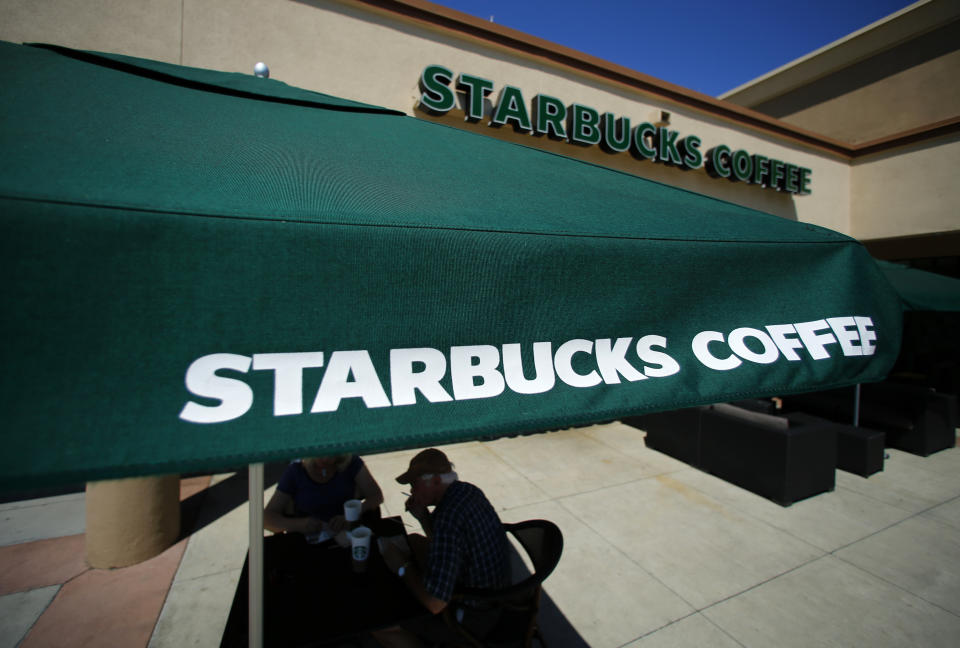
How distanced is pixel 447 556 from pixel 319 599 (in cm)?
71

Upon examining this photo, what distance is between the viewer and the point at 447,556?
2.34 meters

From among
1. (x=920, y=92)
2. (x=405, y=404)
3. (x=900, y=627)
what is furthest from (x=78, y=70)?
(x=920, y=92)

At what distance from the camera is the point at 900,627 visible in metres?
3.33

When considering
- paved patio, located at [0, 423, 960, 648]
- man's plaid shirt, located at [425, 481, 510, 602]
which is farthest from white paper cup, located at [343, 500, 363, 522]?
paved patio, located at [0, 423, 960, 648]

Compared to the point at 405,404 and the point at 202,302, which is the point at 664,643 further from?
the point at 202,302

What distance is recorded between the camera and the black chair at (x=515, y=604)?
2.36 meters

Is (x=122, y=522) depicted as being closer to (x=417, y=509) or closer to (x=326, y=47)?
(x=417, y=509)

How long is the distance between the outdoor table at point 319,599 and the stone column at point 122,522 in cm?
194

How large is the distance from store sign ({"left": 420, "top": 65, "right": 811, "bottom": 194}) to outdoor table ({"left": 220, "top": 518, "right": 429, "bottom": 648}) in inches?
187

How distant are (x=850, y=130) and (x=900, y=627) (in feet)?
39.6

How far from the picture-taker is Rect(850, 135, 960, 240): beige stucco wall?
875 cm

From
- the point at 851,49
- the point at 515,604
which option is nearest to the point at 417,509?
the point at 515,604

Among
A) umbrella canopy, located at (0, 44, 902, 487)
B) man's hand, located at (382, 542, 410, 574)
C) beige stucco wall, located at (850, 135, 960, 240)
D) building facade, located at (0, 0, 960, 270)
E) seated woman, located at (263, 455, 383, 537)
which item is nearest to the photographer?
umbrella canopy, located at (0, 44, 902, 487)

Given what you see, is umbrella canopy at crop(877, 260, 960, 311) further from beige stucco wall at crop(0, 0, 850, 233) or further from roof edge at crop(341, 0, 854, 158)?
beige stucco wall at crop(0, 0, 850, 233)
